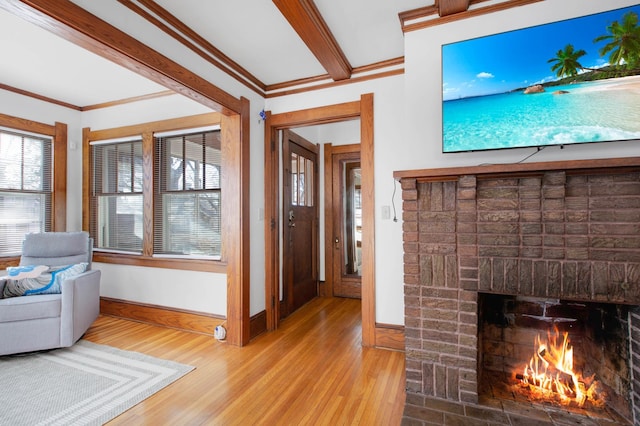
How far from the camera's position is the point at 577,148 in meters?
1.70

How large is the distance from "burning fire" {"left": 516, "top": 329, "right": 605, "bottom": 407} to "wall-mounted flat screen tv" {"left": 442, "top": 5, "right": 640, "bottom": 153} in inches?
51.7

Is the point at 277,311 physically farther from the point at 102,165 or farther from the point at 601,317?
the point at 102,165

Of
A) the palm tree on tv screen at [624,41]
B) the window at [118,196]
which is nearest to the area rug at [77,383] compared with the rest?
the window at [118,196]

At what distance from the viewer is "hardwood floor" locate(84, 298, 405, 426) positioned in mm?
1780

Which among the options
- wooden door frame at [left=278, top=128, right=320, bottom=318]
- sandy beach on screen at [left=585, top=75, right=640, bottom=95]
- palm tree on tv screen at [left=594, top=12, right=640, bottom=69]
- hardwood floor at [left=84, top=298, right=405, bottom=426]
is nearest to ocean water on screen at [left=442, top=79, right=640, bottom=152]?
sandy beach on screen at [left=585, top=75, right=640, bottom=95]

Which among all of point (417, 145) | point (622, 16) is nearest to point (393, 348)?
point (417, 145)

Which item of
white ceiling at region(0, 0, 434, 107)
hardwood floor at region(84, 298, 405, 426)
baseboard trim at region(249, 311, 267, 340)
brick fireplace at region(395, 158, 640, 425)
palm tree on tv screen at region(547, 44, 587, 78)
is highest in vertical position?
white ceiling at region(0, 0, 434, 107)

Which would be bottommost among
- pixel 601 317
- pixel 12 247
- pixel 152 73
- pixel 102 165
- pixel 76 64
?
pixel 601 317

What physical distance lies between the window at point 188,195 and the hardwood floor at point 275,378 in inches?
35.9

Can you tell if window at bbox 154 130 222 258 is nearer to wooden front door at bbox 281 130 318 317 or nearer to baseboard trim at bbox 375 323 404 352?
wooden front door at bbox 281 130 318 317

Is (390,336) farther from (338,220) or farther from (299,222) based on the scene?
(338,220)

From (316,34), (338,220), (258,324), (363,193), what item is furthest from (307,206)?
(316,34)

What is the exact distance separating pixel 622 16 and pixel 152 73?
108 inches

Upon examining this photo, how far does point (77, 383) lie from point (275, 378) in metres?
1.39
